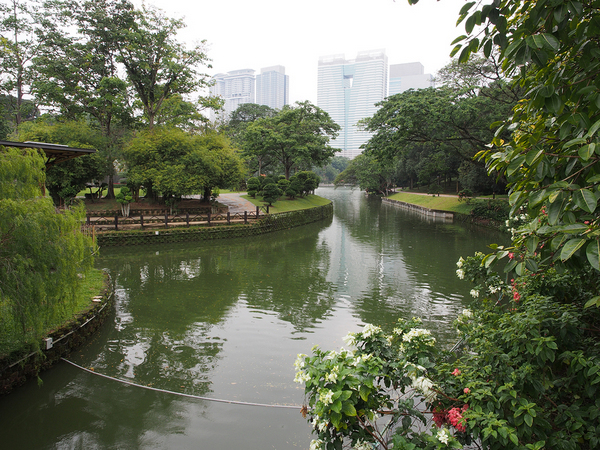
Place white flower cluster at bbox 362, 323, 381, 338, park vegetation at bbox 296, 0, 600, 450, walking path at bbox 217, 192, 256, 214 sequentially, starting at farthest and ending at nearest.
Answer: walking path at bbox 217, 192, 256, 214 → white flower cluster at bbox 362, 323, 381, 338 → park vegetation at bbox 296, 0, 600, 450

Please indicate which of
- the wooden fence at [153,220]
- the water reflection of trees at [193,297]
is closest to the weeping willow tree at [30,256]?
the water reflection of trees at [193,297]

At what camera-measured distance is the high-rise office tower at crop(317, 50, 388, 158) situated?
14550cm

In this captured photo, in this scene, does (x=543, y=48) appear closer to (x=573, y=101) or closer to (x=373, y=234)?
(x=573, y=101)

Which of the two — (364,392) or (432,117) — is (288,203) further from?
(364,392)

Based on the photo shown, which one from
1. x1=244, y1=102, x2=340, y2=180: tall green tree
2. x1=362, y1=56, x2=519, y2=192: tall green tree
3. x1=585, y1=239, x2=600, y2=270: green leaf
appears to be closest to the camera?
x1=585, y1=239, x2=600, y2=270: green leaf

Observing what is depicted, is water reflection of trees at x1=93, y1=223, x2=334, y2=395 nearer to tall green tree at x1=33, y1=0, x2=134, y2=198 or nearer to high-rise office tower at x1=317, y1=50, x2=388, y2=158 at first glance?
tall green tree at x1=33, y1=0, x2=134, y2=198

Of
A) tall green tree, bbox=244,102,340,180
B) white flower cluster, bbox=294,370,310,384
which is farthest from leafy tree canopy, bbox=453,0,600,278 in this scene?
tall green tree, bbox=244,102,340,180

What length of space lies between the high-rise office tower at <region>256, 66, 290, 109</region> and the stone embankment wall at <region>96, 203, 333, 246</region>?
562ft

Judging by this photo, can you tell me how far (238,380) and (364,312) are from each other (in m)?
4.18

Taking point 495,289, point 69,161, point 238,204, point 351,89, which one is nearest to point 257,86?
point 351,89

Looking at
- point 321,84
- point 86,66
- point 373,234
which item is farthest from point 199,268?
point 321,84

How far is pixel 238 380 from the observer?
625cm

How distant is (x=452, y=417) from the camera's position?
2734 mm

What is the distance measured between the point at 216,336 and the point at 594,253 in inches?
283
